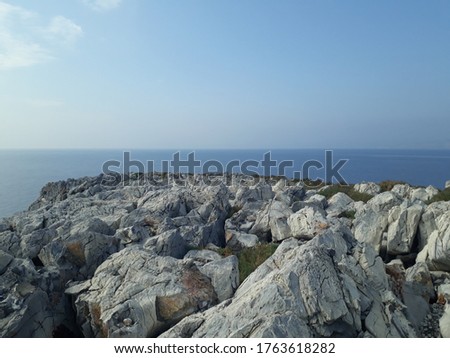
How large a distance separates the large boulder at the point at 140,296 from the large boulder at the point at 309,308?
1492 millimetres

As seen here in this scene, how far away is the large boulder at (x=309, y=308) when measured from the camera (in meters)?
8.32

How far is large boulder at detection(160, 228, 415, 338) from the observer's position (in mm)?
8324

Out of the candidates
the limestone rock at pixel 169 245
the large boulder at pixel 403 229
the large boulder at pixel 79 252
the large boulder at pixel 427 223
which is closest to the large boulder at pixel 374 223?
the large boulder at pixel 403 229

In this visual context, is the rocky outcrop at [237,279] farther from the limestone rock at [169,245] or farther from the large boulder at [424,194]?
the large boulder at [424,194]

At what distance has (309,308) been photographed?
351 inches

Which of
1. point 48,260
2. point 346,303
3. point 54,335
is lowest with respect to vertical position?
point 54,335

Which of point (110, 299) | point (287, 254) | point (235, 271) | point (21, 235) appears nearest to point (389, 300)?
point (287, 254)

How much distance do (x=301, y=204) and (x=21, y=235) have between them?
19.0 m

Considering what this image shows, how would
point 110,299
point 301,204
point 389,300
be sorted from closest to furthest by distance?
point 389,300
point 110,299
point 301,204

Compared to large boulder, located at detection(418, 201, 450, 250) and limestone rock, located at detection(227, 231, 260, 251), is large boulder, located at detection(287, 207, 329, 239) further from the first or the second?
large boulder, located at detection(418, 201, 450, 250)

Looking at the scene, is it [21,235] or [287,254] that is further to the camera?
[21,235]

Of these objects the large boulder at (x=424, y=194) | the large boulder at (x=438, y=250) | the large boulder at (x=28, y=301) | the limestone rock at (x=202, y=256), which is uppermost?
the large boulder at (x=424, y=194)

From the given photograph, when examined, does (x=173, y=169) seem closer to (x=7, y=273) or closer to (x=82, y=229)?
Result: (x=82, y=229)

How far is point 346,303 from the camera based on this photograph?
9430 millimetres
